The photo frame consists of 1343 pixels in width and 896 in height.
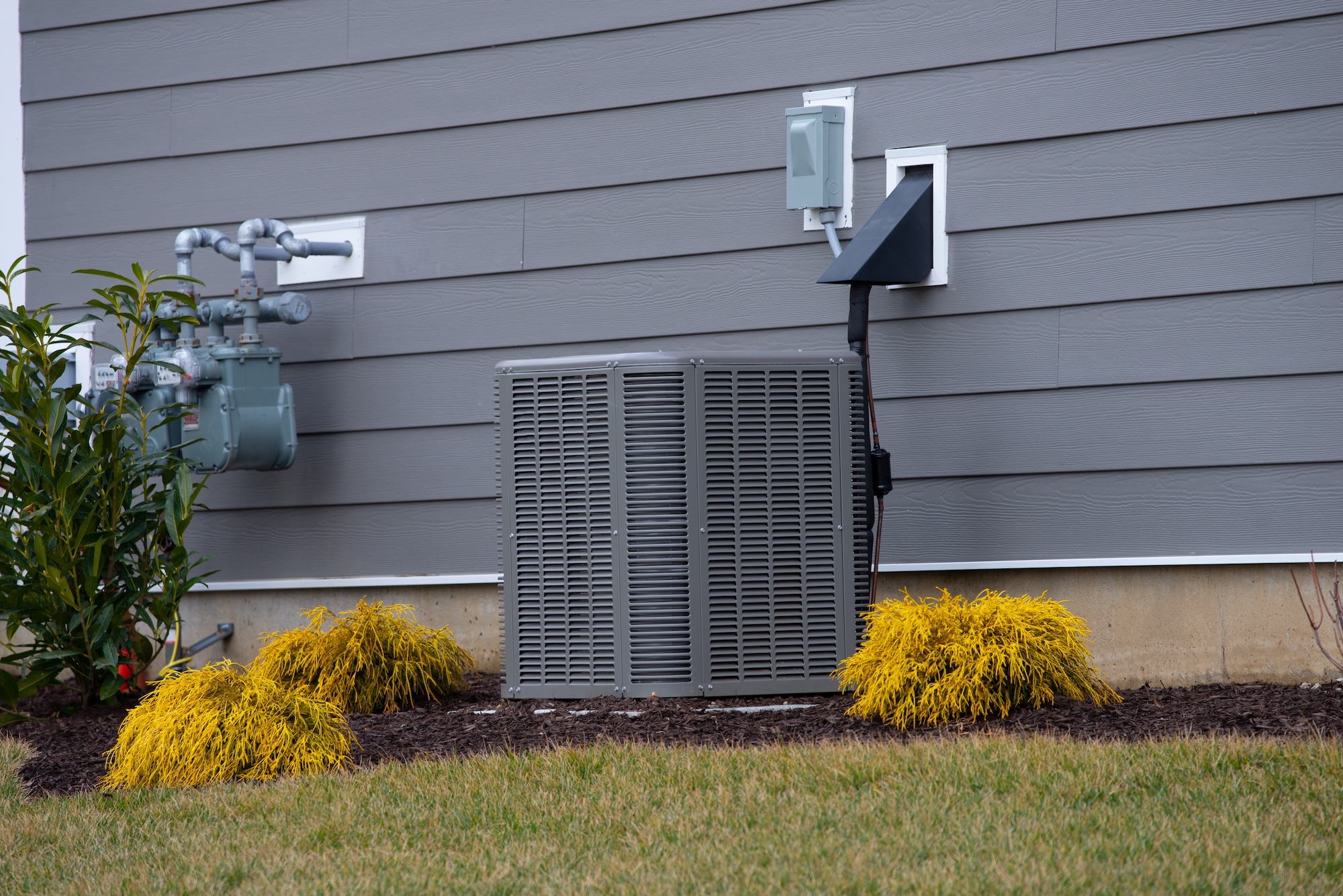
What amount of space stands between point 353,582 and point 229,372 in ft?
3.34

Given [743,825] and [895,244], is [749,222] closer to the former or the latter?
[895,244]

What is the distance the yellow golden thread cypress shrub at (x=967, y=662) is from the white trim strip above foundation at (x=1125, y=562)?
1.92 feet

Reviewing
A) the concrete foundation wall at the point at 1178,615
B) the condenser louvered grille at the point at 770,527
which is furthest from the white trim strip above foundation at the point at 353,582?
the concrete foundation wall at the point at 1178,615

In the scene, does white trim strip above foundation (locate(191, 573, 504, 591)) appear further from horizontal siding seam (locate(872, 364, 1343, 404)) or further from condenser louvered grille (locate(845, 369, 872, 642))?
horizontal siding seam (locate(872, 364, 1343, 404))

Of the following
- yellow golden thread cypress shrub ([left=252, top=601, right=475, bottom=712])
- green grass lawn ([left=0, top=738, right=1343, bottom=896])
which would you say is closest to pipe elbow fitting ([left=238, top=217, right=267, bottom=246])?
yellow golden thread cypress shrub ([left=252, top=601, right=475, bottom=712])

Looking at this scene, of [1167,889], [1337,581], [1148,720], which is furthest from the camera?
[1337,581]

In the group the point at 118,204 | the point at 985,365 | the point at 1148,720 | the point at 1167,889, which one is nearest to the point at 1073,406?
the point at 985,365

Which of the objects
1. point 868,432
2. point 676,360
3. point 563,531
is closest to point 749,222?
point 676,360

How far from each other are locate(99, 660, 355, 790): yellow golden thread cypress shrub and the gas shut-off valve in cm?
169

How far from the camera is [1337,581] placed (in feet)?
13.6

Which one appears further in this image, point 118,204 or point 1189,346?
point 118,204

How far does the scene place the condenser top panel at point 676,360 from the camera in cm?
433

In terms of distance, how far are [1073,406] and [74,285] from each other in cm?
447

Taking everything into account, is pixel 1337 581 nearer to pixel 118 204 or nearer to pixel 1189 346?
pixel 1189 346
